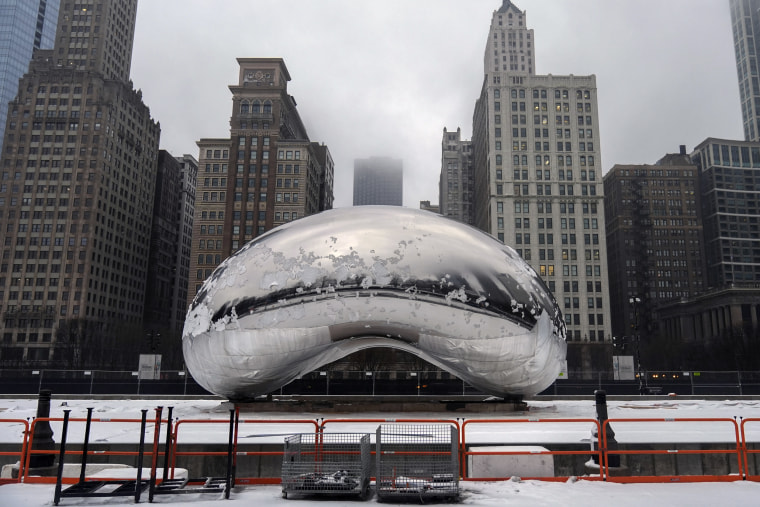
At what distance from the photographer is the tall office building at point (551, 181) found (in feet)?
319

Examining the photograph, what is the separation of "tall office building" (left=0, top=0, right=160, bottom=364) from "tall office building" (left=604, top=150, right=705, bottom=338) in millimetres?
117039

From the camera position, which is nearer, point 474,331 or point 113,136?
point 474,331

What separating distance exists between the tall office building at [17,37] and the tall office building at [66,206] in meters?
25.8

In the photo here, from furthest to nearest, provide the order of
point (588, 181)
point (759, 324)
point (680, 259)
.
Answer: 1. point (680, 259)
2. point (588, 181)
3. point (759, 324)

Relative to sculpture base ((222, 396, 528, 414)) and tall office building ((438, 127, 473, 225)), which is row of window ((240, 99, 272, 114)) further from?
sculpture base ((222, 396, 528, 414))

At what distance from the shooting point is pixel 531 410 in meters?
15.9

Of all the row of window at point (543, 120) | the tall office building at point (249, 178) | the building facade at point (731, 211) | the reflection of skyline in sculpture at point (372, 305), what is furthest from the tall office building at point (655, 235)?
the reflection of skyline in sculpture at point (372, 305)

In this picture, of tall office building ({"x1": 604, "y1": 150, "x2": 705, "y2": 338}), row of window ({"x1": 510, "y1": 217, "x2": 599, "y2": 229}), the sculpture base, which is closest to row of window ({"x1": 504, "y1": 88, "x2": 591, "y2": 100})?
row of window ({"x1": 510, "y1": 217, "x2": 599, "y2": 229})

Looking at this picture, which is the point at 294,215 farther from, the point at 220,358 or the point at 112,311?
the point at 220,358

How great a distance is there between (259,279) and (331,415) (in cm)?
432

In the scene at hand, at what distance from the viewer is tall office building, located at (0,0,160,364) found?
10294 cm

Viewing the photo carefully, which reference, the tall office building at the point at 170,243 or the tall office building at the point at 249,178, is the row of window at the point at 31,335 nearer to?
the tall office building at the point at 170,243

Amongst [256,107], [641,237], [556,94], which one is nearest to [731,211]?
[641,237]

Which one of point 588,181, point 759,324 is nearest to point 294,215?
point 588,181
